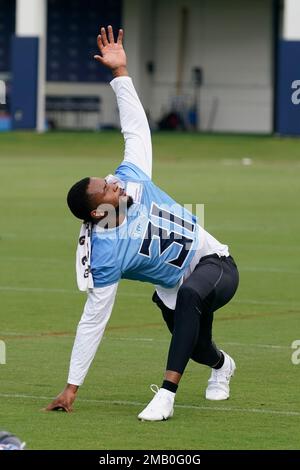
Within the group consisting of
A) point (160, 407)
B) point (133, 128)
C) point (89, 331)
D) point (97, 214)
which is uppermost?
point (133, 128)

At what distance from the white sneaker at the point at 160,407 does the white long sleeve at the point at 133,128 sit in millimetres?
1580

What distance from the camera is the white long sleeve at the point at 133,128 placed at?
1021 centimetres

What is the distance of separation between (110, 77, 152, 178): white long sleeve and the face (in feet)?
1.81

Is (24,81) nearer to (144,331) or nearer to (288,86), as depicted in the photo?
(288,86)

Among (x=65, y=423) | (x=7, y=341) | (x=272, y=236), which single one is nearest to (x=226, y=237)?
(x=272, y=236)

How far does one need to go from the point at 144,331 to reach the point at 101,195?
4.54m

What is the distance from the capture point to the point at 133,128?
10.3 metres

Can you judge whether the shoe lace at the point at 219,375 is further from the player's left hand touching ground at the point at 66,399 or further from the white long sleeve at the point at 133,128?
the white long sleeve at the point at 133,128

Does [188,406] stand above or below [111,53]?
below

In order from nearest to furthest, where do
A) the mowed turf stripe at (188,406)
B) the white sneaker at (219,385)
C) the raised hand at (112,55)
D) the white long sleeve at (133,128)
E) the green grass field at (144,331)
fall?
the green grass field at (144,331) → the mowed turf stripe at (188,406) → the white long sleeve at (133,128) → the white sneaker at (219,385) → the raised hand at (112,55)

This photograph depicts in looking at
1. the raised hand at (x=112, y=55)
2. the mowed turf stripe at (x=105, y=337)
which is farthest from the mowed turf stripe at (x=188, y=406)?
the mowed turf stripe at (x=105, y=337)

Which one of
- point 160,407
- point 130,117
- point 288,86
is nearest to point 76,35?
point 288,86
